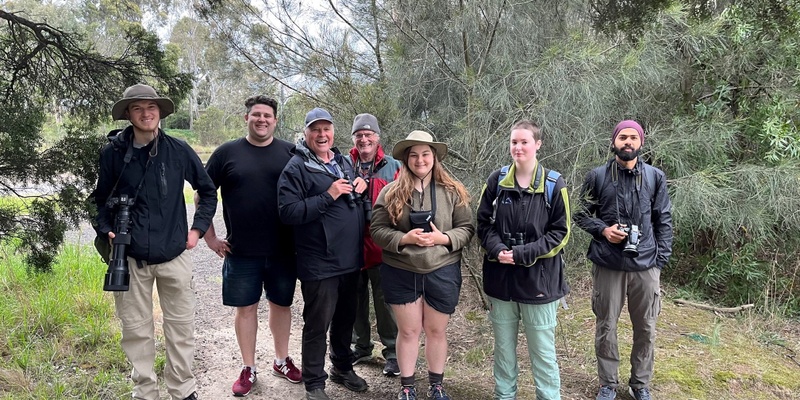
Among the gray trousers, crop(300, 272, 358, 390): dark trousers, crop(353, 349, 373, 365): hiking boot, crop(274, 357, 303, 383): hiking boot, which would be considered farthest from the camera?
crop(353, 349, 373, 365): hiking boot

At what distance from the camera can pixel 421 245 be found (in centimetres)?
293

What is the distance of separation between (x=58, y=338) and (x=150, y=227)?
6.37 feet

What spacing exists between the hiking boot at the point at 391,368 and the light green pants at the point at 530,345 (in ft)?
2.65

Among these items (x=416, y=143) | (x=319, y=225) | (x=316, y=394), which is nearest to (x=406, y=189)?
(x=416, y=143)

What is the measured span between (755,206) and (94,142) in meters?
5.44

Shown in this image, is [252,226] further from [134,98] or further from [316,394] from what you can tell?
[316,394]

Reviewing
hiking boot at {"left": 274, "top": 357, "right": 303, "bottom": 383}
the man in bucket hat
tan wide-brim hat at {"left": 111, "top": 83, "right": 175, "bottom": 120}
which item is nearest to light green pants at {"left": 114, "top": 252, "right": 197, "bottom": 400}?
the man in bucket hat

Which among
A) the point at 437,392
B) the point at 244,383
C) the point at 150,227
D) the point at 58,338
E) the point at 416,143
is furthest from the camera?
the point at 58,338

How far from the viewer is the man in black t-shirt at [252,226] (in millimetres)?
3260

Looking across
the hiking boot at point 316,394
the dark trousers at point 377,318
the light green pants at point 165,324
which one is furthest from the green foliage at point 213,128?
the hiking boot at point 316,394

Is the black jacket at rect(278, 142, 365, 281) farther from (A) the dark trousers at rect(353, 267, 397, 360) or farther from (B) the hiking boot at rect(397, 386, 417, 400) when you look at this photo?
(B) the hiking boot at rect(397, 386, 417, 400)

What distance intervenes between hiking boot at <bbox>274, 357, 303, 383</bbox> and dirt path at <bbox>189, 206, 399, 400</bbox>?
0.04m

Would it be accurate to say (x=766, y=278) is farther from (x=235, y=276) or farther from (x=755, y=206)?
(x=235, y=276)

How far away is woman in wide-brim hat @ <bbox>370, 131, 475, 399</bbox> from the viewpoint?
299 centimetres
